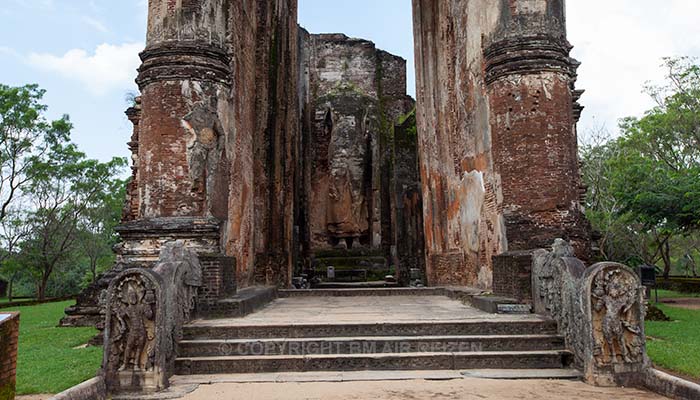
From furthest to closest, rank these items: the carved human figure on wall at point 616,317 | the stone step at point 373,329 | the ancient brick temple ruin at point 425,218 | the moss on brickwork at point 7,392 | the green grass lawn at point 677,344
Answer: the green grass lawn at point 677,344, the stone step at point 373,329, the ancient brick temple ruin at point 425,218, the carved human figure on wall at point 616,317, the moss on brickwork at point 7,392

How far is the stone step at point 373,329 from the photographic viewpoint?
234 inches

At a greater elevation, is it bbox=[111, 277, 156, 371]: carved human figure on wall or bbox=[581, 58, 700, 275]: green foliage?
bbox=[581, 58, 700, 275]: green foliage

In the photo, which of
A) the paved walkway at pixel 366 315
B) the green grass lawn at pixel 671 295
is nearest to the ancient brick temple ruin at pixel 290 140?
the paved walkway at pixel 366 315

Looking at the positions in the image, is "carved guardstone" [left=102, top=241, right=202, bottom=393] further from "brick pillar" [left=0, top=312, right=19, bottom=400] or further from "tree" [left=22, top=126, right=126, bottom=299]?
"tree" [left=22, top=126, right=126, bottom=299]

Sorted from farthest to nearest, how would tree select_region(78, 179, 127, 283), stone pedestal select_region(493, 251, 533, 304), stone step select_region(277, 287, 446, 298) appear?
tree select_region(78, 179, 127, 283), stone step select_region(277, 287, 446, 298), stone pedestal select_region(493, 251, 533, 304)

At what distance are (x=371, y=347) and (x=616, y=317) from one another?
2.28m

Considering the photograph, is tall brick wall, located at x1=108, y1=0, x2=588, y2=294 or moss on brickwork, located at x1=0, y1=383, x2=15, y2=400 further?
tall brick wall, located at x1=108, y1=0, x2=588, y2=294

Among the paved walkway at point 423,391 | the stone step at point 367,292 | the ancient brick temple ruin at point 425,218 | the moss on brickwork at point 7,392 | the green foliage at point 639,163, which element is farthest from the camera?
the green foliage at point 639,163

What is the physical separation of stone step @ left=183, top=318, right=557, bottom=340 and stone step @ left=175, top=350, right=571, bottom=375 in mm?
442

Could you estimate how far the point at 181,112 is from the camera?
25.4 feet

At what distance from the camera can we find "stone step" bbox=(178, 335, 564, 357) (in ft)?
18.6

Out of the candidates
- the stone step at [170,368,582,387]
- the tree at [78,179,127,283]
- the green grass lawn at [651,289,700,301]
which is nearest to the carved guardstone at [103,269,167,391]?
the stone step at [170,368,582,387]

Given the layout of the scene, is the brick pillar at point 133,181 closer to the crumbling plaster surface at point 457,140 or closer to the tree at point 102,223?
the crumbling plaster surface at point 457,140

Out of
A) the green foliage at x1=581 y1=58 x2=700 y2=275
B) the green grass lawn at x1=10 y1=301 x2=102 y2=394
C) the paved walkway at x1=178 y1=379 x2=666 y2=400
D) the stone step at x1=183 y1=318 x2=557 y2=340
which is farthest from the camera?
the green foliage at x1=581 y1=58 x2=700 y2=275
